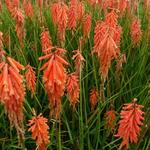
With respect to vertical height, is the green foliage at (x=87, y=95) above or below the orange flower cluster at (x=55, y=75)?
below

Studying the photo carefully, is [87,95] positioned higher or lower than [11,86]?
lower

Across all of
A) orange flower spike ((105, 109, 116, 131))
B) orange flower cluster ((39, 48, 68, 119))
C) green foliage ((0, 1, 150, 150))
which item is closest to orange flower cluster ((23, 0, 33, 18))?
green foliage ((0, 1, 150, 150))

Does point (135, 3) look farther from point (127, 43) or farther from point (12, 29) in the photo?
point (12, 29)

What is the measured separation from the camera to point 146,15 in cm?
478

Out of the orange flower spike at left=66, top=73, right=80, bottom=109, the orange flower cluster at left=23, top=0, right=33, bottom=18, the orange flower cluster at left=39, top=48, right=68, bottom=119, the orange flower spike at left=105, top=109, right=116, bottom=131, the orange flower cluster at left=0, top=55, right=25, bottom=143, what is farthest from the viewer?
the orange flower cluster at left=23, top=0, right=33, bottom=18

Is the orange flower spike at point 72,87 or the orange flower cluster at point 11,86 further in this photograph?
the orange flower spike at point 72,87

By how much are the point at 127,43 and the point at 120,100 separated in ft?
3.11

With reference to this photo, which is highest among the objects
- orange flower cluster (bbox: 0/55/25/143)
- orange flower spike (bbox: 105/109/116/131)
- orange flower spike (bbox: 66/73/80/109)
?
orange flower cluster (bbox: 0/55/25/143)

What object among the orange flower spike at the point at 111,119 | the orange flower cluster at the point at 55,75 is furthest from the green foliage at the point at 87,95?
the orange flower cluster at the point at 55,75

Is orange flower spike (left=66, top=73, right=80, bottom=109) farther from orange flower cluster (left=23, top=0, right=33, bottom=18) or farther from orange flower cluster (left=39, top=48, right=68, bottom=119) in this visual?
orange flower cluster (left=23, top=0, right=33, bottom=18)

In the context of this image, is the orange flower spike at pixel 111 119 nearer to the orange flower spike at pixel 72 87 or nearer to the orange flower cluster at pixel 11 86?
the orange flower spike at pixel 72 87

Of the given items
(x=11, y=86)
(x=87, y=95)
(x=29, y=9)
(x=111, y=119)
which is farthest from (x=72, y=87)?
(x=29, y=9)

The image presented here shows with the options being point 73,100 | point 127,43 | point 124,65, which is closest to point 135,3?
point 127,43

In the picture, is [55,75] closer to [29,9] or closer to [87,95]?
[87,95]
